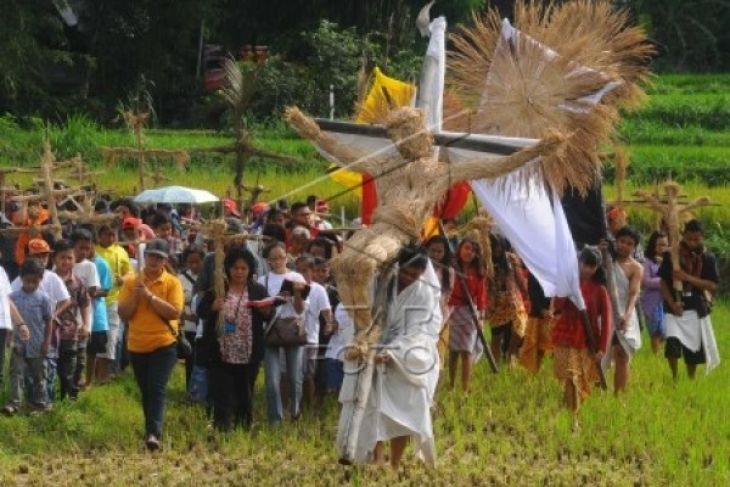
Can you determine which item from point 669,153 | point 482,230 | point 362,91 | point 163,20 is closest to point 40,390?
point 362,91

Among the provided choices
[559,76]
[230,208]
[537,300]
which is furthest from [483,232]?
[559,76]

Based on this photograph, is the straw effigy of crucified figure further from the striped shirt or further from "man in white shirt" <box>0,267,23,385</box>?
the striped shirt

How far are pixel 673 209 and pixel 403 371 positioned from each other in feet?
16.8

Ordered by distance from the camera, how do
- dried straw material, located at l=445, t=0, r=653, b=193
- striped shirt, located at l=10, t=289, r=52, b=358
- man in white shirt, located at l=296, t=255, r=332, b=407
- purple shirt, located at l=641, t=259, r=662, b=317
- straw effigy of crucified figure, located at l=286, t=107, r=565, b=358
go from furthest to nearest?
1. purple shirt, located at l=641, t=259, r=662, b=317
2. man in white shirt, located at l=296, t=255, r=332, b=407
3. striped shirt, located at l=10, t=289, r=52, b=358
4. dried straw material, located at l=445, t=0, r=653, b=193
5. straw effigy of crucified figure, located at l=286, t=107, r=565, b=358

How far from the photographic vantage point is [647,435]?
12125 millimetres

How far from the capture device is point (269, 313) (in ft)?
40.4

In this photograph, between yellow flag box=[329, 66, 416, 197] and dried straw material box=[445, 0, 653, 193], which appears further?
yellow flag box=[329, 66, 416, 197]

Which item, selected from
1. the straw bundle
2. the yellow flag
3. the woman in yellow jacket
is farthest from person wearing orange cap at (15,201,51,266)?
the yellow flag

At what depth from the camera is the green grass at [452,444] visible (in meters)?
10.8

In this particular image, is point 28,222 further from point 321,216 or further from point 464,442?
point 464,442

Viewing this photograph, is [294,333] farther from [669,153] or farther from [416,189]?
[669,153]

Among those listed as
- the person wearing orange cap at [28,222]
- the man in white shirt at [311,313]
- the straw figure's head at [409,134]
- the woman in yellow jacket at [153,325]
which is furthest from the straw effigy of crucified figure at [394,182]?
the person wearing orange cap at [28,222]

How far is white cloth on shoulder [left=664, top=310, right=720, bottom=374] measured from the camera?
1471cm

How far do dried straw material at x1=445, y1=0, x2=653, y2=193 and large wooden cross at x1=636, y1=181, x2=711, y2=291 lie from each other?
2.26 meters
